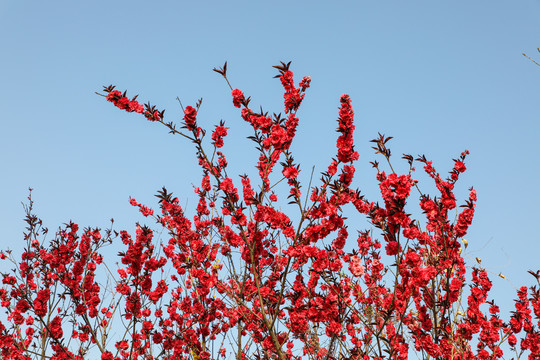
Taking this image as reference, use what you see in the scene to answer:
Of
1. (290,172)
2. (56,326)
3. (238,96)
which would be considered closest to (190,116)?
(238,96)

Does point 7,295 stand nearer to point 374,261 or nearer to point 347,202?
point 374,261

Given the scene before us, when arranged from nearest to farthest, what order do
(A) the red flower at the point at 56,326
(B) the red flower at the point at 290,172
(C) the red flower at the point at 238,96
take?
(B) the red flower at the point at 290,172 < (C) the red flower at the point at 238,96 < (A) the red flower at the point at 56,326

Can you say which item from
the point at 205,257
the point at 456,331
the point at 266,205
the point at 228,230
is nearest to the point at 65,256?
the point at 205,257

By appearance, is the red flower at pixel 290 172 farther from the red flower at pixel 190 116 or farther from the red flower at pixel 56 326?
the red flower at pixel 56 326

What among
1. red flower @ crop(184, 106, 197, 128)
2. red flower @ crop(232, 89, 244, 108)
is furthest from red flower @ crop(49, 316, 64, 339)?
red flower @ crop(232, 89, 244, 108)

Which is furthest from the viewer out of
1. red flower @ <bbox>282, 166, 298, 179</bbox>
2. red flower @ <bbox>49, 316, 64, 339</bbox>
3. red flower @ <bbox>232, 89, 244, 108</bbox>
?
red flower @ <bbox>49, 316, 64, 339</bbox>

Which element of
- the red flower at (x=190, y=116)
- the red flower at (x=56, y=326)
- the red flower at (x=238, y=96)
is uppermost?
the red flower at (x=238, y=96)

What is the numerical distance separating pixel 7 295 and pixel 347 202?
758 centimetres

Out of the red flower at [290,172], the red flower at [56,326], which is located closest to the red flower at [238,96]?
the red flower at [290,172]

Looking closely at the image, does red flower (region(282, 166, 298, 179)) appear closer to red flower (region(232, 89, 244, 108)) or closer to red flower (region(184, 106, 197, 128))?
red flower (region(232, 89, 244, 108))

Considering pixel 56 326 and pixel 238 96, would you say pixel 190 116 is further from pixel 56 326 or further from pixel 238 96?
pixel 56 326

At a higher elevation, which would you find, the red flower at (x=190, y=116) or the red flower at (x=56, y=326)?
the red flower at (x=190, y=116)

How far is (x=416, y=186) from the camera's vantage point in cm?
455

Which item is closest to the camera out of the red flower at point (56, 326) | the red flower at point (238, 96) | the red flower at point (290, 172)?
the red flower at point (290, 172)
